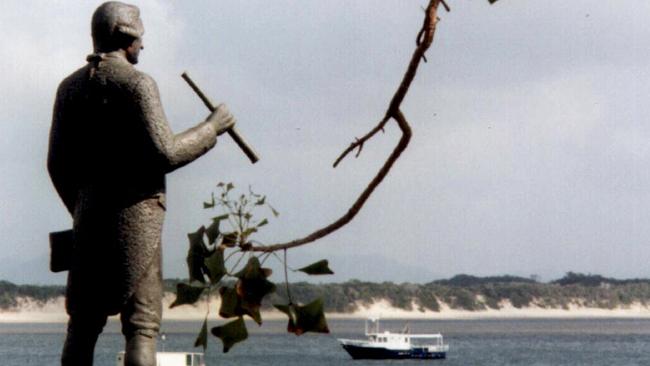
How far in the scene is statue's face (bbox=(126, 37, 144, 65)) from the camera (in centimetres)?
524

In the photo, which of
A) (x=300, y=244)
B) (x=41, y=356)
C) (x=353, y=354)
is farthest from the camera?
(x=41, y=356)

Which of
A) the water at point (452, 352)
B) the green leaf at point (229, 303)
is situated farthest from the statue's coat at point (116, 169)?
the water at point (452, 352)

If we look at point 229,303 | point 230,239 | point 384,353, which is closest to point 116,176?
point 230,239

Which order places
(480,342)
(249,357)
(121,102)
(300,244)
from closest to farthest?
(300,244) → (121,102) → (249,357) → (480,342)

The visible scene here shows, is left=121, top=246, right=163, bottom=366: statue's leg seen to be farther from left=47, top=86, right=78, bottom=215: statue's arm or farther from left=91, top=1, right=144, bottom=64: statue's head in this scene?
left=91, top=1, right=144, bottom=64: statue's head

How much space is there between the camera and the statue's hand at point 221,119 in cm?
518

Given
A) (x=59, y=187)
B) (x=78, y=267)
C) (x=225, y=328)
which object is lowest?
(x=225, y=328)

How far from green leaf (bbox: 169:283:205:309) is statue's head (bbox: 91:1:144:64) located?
7.87 ft

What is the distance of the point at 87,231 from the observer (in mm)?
5078

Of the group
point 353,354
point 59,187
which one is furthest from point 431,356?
point 59,187

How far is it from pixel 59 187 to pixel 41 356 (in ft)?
383

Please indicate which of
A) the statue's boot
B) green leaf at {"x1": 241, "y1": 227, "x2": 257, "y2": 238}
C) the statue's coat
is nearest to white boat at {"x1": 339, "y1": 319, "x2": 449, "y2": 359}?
the statue's boot

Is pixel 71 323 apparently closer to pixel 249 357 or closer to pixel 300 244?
pixel 300 244

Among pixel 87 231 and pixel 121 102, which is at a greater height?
pixel 121 102
